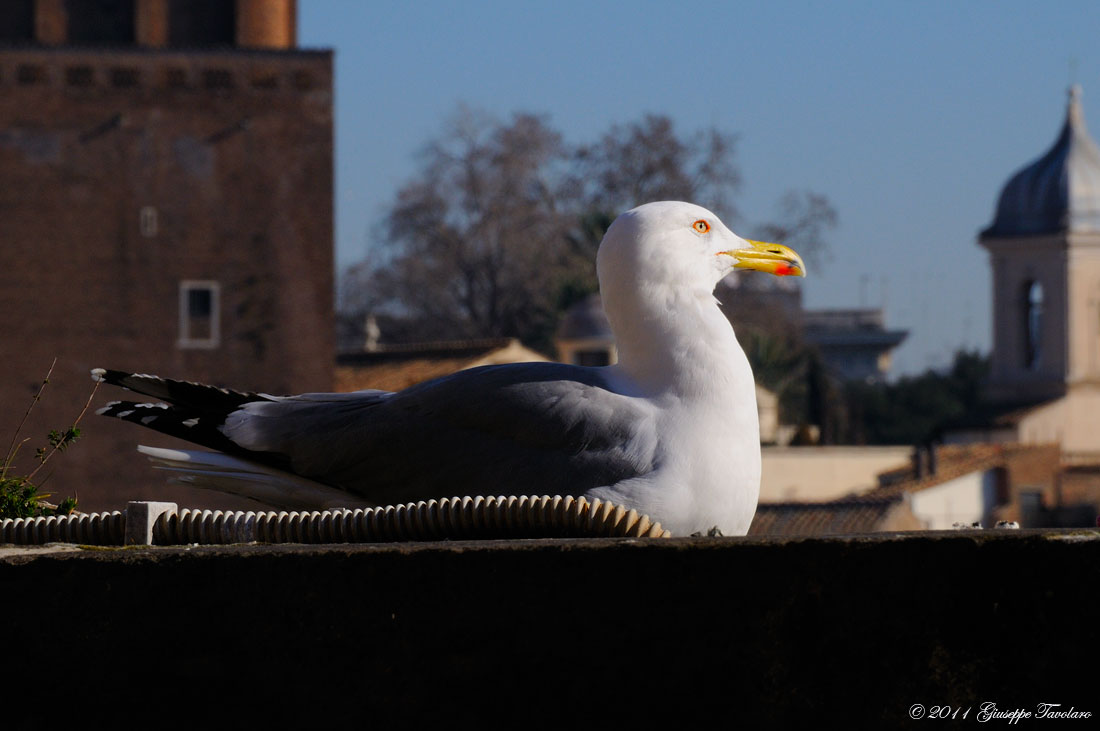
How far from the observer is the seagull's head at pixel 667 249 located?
17.4ft

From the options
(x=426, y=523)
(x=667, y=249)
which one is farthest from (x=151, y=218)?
(x=426, y=523)

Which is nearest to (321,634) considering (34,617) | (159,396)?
(34,617)

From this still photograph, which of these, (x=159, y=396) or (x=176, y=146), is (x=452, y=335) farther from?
(x=159, y=396)

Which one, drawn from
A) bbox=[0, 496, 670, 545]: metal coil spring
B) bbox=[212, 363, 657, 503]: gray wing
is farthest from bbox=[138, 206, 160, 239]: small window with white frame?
bbox=[0, 496, 670, 545]: metal coil spring

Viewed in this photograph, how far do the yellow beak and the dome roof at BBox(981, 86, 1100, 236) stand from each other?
5197 centimetres

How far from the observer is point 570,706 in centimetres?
300

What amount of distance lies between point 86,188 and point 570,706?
30189mm

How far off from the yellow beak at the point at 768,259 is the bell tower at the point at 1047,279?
5103 centimetres

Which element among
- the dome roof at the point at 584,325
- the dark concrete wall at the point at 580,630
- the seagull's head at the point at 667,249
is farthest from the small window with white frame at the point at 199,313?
the dark concrete wall at the point at 580,630

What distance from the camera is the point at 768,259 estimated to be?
5.73 m

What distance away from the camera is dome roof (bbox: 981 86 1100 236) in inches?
2223

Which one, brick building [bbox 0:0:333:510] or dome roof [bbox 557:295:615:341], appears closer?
brick building [bbox 0:0:333:510]

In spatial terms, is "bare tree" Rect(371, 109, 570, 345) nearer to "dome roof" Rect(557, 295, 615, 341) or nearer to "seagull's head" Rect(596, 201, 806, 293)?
"dome roof" Rect(557, 295, 615, 341)

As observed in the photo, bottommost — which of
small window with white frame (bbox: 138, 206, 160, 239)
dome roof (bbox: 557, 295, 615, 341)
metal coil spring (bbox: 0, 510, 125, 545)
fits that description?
dome roof (bbox: 557, 295, 615, 341)
